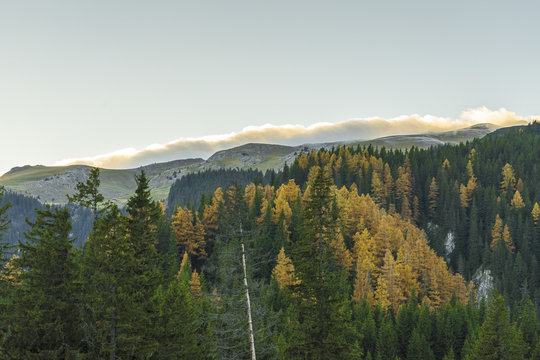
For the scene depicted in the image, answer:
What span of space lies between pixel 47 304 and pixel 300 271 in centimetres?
1815

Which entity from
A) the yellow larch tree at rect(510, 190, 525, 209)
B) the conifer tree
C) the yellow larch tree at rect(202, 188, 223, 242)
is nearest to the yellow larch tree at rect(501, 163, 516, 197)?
the yellow larch tree at rect(510, 190, 525, 209)

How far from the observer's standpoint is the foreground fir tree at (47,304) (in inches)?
979

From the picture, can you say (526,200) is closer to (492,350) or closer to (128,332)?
(492,350)

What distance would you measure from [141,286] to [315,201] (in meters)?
16.2

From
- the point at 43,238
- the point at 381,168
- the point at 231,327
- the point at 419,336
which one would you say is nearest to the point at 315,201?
the point at 231,327

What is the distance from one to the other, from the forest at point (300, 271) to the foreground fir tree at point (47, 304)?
97 millimetres

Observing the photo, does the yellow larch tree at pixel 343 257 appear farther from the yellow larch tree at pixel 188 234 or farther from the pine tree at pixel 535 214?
the pine tree at pixel 535 214

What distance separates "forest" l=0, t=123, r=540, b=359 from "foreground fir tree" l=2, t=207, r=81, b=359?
0.10 metres

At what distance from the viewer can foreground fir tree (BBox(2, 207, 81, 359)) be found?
81.6ft

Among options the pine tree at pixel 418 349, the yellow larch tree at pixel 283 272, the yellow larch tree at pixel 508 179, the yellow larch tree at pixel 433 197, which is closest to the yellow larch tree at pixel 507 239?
the yellow larch tree at pixel 433 197

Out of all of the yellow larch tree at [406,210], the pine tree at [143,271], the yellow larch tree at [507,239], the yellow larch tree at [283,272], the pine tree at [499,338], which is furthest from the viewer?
the yellow larch tree at [406,210]

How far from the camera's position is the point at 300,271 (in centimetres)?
3359

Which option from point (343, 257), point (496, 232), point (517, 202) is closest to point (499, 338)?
point (343, 257)

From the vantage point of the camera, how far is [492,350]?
51531 mm
